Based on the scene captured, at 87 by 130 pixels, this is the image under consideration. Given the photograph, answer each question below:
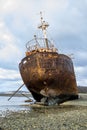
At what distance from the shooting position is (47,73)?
26.8m

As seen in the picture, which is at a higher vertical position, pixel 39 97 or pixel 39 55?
pixel 39 55

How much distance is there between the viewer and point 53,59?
27.0 m

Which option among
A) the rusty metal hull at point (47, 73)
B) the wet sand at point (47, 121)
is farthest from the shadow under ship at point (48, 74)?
the wet sand at point (47, 121)

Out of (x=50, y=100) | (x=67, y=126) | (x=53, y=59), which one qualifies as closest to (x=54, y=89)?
(x=50, y=100)

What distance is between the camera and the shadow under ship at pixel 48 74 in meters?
26.9

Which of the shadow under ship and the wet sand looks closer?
the wet sand

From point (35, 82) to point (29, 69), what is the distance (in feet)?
4.38

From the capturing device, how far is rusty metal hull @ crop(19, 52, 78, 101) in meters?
26.9

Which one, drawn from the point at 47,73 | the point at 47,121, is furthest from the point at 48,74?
the point at 47,121

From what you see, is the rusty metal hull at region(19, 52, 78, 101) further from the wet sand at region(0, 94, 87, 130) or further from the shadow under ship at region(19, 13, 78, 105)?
the wet sand at region(0, 94, 87, 130)

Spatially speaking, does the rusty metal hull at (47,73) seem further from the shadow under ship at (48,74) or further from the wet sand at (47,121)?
the wet sand at (47,121)

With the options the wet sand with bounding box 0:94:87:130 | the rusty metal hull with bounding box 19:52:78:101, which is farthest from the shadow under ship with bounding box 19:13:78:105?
the wet sand with bounding box 0:94:87:130

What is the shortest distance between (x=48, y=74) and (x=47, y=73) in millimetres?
138

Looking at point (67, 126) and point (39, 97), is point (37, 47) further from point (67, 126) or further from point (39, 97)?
point (67, 126)
